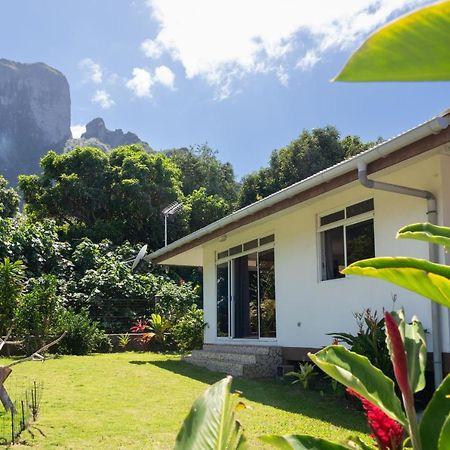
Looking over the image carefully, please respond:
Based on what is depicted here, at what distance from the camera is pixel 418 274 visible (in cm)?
112

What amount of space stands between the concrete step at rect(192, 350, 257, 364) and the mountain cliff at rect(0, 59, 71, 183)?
88.9m

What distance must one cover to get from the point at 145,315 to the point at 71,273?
295 cm

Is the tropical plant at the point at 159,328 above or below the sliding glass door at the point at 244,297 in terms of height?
below

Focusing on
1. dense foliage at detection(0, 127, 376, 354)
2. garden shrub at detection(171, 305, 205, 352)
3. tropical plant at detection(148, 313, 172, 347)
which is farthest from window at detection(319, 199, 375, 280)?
tropical plant at detection(148, 313, 172, 347)

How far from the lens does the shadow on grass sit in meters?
6.64

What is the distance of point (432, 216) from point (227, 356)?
5619 mm

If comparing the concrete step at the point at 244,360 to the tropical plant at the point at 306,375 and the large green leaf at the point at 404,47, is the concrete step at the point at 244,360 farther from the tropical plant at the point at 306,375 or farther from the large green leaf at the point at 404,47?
the large green leaf at the point at 404,47

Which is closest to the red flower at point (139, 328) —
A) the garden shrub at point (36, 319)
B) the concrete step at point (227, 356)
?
the garden shrub at point (36, 319)

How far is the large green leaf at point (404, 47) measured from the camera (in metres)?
0.76

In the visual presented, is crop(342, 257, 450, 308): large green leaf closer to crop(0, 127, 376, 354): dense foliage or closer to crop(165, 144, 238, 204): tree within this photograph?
crop(0, 127, 376, 354): dense foliage

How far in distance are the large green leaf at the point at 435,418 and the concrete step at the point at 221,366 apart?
8.93 m

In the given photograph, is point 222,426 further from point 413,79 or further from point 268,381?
point 268,381

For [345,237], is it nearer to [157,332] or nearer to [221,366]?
[221,366]

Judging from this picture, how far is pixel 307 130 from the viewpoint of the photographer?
31844mm
